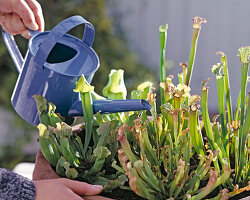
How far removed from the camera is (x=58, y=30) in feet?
2.25

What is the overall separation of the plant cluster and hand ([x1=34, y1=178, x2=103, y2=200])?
0.07 feet

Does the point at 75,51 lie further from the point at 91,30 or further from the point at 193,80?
the point at 193,80

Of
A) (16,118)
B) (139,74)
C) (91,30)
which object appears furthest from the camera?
(139,74)

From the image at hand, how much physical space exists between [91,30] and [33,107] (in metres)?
0.18

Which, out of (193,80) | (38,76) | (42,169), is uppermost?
(38,76)

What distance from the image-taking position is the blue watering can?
2.22 feet

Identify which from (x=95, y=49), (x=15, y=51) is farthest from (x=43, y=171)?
(x=95, y=49)

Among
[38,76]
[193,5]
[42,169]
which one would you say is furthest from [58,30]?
[193,5]

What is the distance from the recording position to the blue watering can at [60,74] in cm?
68

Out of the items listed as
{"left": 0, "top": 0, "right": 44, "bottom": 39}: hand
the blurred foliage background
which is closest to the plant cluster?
{"left": 0, "top": 0, "right": 44, "bottom": 39}: hand

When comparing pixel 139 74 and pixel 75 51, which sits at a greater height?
pixel 75 51

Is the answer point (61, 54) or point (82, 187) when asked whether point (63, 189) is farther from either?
point (61, 54)

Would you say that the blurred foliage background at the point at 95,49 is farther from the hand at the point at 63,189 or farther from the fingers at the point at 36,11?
the hand at the point at 63,189

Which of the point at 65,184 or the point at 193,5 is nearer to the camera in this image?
the point at 65,184
